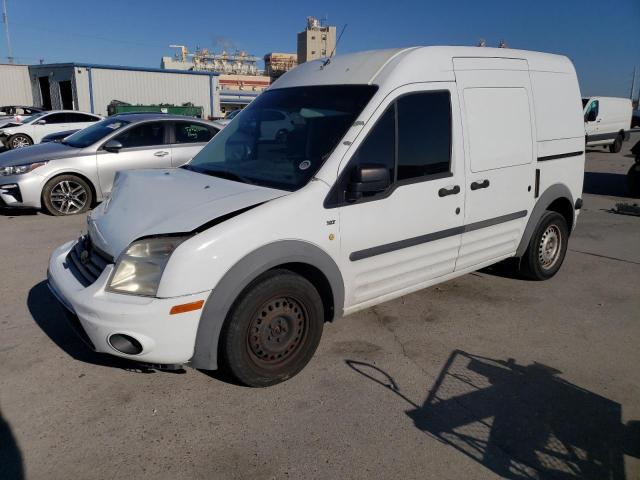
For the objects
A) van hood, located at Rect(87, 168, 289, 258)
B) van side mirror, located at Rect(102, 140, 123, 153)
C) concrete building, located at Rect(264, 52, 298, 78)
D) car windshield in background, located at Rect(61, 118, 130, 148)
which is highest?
concrete building, located at Rect(264, 52, 298, 78)

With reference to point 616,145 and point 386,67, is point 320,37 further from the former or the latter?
point 616,145

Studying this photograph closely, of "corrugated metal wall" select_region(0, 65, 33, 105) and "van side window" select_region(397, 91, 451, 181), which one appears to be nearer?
"van side window" select_region(397, 91, 451, 181)

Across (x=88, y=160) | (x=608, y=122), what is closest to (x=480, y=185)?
(x=88, y=160)

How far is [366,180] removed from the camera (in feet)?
10.4

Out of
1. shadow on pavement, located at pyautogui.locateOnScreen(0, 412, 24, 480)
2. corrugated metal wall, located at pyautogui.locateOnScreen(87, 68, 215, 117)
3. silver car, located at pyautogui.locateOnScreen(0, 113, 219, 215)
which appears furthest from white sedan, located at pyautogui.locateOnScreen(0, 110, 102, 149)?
shadow on pavement, located at pyautogui.locateOnScreen(0, 412, 24, 480)

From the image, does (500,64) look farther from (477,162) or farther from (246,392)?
(246,392)

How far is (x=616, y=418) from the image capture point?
3.00 m

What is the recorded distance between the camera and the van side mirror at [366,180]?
3.18m

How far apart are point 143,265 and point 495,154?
2.91 metres

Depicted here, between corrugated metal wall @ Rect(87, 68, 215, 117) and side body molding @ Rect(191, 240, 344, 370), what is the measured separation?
2491 centimetres

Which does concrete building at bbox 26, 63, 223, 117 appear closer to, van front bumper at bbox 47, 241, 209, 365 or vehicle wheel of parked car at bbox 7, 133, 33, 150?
vehicle wheel of parked car at bbox 7, 133, 33, 150

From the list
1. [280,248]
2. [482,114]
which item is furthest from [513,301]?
[280,248]

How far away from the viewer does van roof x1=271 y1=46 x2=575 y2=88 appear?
3605mm

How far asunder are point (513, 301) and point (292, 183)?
2.66 metres
